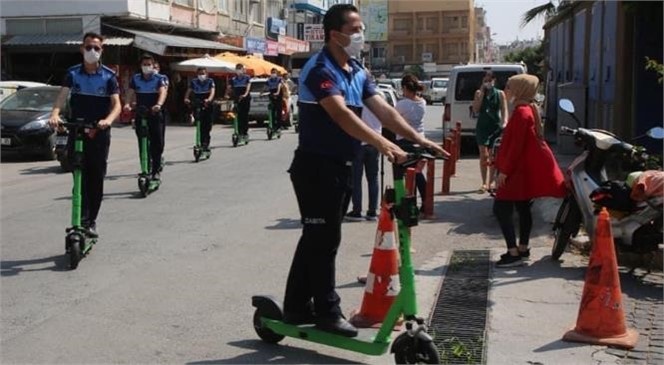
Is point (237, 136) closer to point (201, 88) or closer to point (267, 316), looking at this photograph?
point (201, 88)

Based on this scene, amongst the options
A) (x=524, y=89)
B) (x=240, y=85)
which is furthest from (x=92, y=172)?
(x=240, y=85)

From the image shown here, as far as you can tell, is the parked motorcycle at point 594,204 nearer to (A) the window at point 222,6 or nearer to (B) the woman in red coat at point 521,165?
(B) the woman in red coat at point 521,165

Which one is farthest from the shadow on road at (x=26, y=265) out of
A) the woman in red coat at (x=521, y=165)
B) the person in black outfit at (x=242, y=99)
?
the person in black outfit at (x=242, y=99)

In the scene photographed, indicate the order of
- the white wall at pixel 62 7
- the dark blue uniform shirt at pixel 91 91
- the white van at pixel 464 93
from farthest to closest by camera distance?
the white wall at pixel 62 7 → the white van at pixel 464 93 → the dark blue uniform shirt at pixel 91 91

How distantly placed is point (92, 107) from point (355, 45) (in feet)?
12.9

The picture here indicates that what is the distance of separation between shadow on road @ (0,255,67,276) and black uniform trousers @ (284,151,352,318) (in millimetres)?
3217

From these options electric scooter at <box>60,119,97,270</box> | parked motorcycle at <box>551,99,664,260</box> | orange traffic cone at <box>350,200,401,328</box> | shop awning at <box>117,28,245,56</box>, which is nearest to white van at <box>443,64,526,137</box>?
parked motorcycle at <box>551,99,664,260</box>

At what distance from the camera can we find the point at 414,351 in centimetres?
449

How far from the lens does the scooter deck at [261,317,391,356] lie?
15.3 feet

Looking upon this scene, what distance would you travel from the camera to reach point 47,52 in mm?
30641

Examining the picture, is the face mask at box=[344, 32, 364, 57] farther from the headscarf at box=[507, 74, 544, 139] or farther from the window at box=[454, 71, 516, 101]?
the window at box=[454, 71, 516, 101]

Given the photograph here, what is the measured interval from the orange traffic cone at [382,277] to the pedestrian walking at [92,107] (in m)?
3.48

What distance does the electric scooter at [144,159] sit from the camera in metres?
11.5

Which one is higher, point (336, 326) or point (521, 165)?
point (521, 165)
